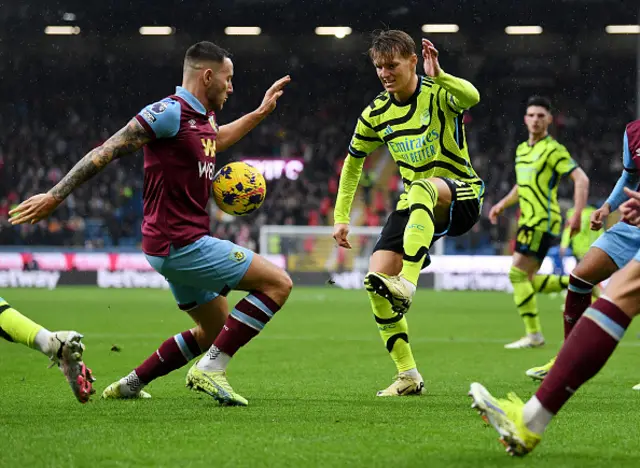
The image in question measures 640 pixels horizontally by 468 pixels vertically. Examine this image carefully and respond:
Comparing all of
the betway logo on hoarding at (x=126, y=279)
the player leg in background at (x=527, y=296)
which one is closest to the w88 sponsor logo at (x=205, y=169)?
the player leg in background at (x=527, y=296)

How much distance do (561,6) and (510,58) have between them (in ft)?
14.5

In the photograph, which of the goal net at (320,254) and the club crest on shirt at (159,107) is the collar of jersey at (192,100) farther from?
the goal net at (320,254)

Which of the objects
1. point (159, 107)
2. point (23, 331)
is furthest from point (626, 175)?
point (23, 331)

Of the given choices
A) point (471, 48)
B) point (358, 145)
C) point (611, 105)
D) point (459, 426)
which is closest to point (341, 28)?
point (471, 48)

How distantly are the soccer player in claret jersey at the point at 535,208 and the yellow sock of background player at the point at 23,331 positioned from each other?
659cm

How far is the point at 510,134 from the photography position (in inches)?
1241

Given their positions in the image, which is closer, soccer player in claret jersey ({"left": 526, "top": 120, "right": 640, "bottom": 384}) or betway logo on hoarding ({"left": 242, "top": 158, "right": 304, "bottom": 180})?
soccer player in claret jersey ({"left": 526, "top": 120, "right": 640, "bottom": 384})

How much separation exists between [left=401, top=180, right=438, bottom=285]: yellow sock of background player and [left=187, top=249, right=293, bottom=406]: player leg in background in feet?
2.44

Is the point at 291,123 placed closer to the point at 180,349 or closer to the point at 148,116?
the point at 180,349

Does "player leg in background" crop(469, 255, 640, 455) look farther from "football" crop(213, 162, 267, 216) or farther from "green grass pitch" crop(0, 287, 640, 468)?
"football" crop(213, 162, 267, 216)

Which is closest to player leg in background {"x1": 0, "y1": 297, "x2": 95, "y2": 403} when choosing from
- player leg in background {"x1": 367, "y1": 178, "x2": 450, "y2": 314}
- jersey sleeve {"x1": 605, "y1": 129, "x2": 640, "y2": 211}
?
player leg in background {"x1": 367, "y1": 178, "x2": 450, "y2": 314}

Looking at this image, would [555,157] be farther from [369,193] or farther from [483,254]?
[369,193]

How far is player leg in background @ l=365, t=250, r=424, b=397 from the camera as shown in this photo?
22.0ft

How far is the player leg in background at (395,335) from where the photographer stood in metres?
6.70
